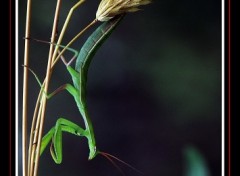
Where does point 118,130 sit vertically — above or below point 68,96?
below

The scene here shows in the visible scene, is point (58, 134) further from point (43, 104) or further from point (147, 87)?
point (147, 87)

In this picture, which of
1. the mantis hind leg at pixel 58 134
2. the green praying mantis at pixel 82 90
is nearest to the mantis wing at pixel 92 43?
the green praying mantis at pixel 82 90

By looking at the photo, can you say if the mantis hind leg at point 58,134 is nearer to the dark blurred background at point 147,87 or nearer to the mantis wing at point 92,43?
the dark blurred background at point 147,87

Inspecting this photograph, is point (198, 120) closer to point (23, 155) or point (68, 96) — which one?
point (68, 96)

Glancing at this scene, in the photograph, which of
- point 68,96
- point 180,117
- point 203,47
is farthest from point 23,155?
point 203,47

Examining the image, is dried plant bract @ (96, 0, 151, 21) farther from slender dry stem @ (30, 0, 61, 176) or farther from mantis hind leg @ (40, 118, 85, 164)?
Answer: mantis hind leg @ (40, 118, 85, 164)
